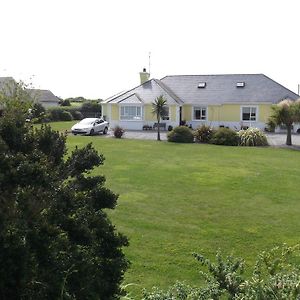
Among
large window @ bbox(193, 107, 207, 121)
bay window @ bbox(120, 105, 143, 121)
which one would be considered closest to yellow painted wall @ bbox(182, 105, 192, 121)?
large window @ bbox(193, 107, 207, 121)

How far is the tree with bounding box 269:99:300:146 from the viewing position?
32.7 metres

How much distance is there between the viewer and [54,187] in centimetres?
439

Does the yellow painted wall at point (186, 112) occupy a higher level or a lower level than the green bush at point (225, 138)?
higher

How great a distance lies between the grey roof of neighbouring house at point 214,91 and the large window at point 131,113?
905 millimetres

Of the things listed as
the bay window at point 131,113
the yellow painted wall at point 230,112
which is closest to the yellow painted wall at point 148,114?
the bay window at point 131,113

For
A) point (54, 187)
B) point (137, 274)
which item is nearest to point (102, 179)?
point (54, 187)

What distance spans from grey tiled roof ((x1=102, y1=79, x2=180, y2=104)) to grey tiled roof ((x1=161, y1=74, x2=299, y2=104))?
1.80 metres

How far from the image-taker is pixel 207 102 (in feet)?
148

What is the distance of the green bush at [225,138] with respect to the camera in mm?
33969

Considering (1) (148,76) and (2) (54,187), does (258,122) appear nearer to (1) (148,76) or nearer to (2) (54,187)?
(1) (148,76)

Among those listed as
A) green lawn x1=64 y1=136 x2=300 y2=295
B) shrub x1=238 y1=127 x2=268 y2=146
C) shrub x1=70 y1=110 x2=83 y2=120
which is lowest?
green lawn x1=64 y1=136 x2=300 y2=295

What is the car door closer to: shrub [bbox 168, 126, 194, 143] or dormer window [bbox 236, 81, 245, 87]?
shrub [bbox 168, 126, 194, 143]

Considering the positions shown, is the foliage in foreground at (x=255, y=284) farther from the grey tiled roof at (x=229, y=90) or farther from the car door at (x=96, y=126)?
the grey tiled roof at (x=229, y=90)

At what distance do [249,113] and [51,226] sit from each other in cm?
4215
